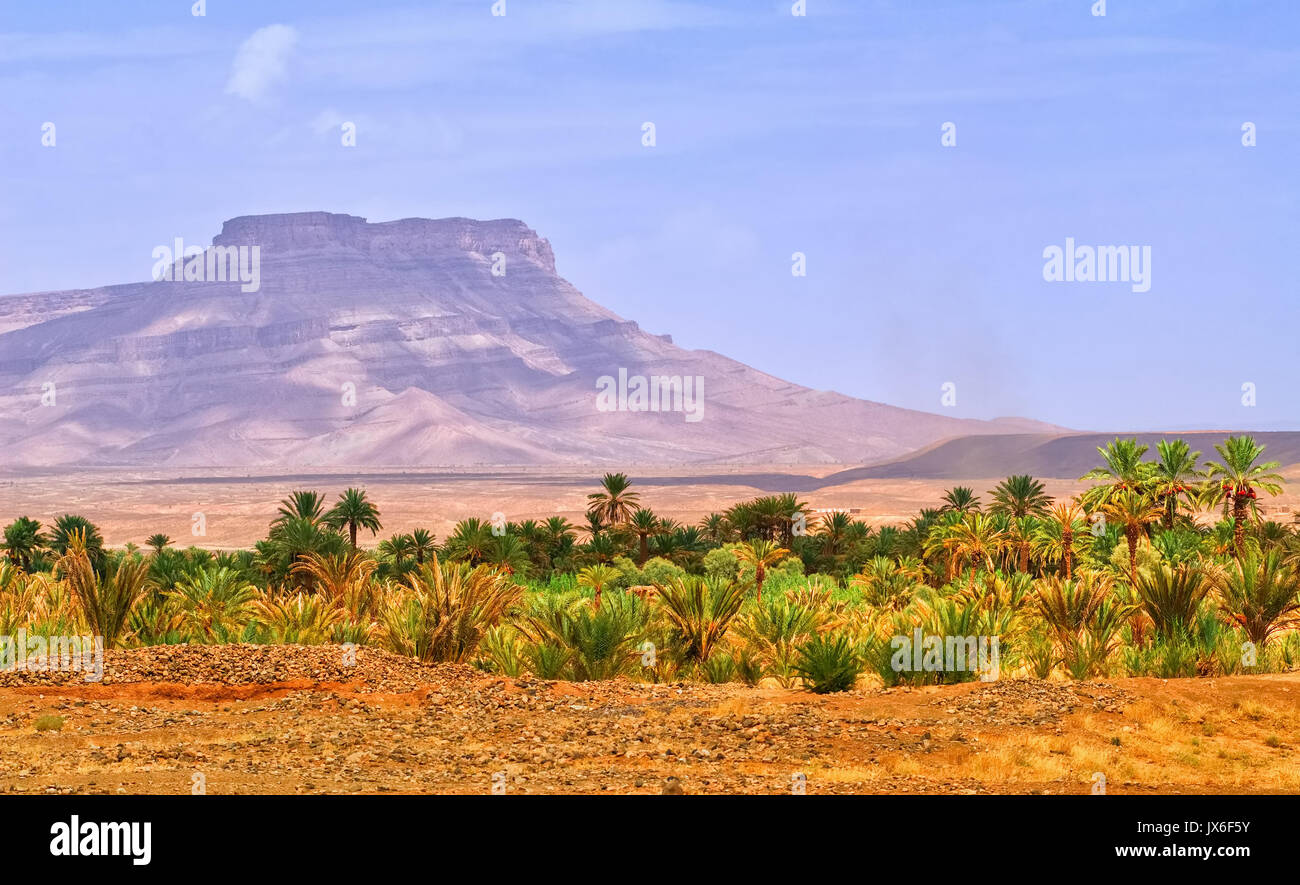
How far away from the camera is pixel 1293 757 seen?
46.7 feet

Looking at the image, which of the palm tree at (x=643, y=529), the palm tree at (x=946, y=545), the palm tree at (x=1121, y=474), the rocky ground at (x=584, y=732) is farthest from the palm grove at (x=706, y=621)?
the palm tree at (x=643, y=529)

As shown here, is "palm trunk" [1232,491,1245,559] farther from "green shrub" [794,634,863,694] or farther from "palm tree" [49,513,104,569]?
"palm tree" [49,513,104,569]

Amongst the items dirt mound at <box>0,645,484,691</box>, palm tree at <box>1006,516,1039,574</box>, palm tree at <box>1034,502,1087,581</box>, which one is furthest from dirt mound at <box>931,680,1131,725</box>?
palm tree at <box>1006,516,1039,574</box>

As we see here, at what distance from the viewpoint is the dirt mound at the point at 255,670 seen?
55.1ft

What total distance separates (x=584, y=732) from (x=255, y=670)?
4.79 m

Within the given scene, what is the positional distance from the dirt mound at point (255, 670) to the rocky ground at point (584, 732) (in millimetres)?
32

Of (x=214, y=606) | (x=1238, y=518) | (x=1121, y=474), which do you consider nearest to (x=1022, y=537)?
(x=1121, y=474)

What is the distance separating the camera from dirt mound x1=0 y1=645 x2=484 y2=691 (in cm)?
1680

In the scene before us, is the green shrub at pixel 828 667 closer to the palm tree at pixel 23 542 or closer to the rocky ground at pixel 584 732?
the rocky ground at pixel 584 732

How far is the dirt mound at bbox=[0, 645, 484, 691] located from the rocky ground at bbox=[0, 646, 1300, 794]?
32 millimetres

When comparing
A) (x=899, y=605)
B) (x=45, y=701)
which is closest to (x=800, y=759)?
(x=45, y=701)

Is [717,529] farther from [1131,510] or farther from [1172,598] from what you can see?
[1172,598]
